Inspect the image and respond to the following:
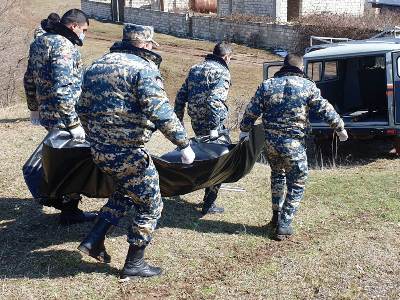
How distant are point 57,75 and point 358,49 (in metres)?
6.08

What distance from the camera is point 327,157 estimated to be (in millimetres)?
10828

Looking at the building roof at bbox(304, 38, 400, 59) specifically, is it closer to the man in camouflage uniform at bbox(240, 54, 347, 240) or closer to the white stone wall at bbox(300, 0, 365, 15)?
the man in camouflage uniform at bbox(240, 54, 347, 240)

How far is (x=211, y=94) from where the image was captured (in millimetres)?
6574

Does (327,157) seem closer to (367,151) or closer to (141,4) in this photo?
(367,151)

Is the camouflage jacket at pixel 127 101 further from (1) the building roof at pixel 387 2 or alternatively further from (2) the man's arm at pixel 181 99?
(1) the building roof at pixel 387 2

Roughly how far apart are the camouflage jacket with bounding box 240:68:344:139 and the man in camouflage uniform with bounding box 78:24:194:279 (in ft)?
4.48

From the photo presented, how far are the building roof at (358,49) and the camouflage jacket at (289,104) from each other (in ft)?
14.6

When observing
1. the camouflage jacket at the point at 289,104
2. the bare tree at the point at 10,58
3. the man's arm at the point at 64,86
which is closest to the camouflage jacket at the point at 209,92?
the camouflage jacket at the point at 289,104

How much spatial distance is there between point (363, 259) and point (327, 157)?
5.60 meters

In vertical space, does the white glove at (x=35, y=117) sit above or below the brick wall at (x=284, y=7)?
below

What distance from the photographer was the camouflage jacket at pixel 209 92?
6.56 metres

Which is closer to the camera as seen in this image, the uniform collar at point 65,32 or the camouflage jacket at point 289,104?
the camouflage jacket at point 289,104

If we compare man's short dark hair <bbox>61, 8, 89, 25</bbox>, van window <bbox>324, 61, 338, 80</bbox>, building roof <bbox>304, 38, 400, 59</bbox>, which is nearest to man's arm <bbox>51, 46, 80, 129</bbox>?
man's short dark hair <bbox>61, 8, 89, 25</bbox>

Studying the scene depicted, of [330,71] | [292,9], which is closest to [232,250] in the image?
[330,71]
